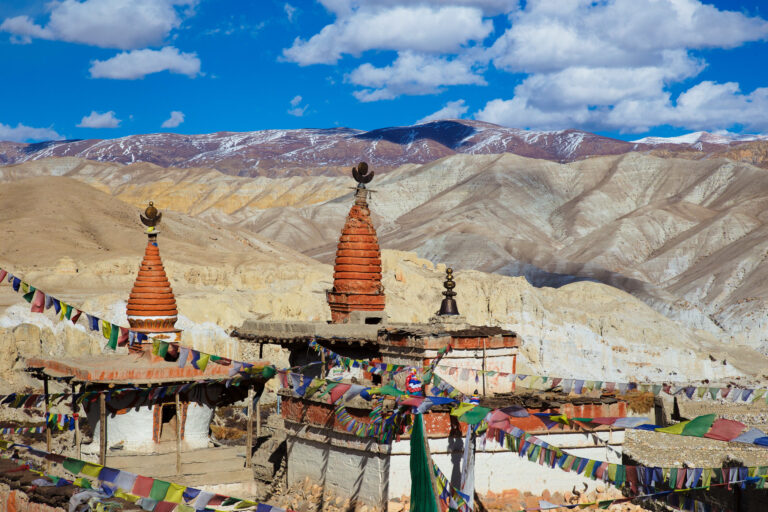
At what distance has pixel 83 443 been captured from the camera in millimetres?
17266

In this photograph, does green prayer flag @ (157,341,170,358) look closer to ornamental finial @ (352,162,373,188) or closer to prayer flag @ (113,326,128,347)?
prayer flag @ (113,326,128,347)

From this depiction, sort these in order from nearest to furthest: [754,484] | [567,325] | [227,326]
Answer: [754,484] → [227,326] → [567,325]

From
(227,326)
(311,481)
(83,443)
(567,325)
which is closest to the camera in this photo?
(311,481)

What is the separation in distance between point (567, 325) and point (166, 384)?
109ft

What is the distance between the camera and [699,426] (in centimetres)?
952

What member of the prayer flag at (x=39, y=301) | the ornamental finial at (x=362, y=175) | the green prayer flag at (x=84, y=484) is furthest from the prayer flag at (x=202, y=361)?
the ornamental finial at (x=362, y=175)

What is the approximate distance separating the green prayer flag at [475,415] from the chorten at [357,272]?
10.5 metres

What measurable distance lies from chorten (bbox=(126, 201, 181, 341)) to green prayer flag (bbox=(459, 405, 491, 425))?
881 cm

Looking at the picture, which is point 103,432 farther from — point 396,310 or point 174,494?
point 396,310

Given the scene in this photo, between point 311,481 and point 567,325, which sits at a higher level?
point 567,325

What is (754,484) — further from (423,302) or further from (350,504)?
(423,302)

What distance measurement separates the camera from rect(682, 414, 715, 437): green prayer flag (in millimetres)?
9469

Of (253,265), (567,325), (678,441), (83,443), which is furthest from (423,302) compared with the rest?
(83,443)

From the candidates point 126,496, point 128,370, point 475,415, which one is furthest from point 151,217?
point 475,415
